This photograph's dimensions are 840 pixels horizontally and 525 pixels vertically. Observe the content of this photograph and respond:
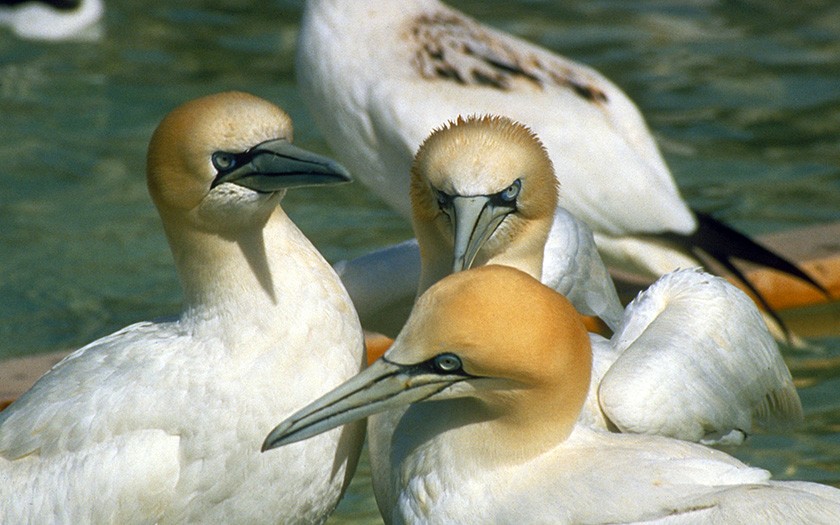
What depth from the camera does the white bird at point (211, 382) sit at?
437 cm

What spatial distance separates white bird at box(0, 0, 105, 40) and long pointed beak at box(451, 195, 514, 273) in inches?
326

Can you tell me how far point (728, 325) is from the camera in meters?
5.03

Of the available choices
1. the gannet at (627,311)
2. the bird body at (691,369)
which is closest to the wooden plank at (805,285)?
the bird body at (691,369)

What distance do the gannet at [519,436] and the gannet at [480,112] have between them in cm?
309

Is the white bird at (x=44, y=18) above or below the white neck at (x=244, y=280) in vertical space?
below

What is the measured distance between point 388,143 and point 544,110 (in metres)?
0.80

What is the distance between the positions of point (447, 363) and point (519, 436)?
35 centimetres

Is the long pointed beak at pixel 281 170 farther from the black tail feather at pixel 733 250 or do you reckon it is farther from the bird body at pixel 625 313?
the black tail feather at pixel 733 250

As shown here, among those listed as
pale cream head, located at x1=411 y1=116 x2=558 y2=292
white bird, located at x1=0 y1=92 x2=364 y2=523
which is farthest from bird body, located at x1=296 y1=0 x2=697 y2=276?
white bird, located at x1=0 y1=92 x2=364 y2=523

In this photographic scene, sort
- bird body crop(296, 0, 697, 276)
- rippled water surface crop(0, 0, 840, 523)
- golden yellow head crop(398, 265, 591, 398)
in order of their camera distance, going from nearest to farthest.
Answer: golden yellow head crop(398, 265, 591, 398) → bird body crop(296, 0, 697, 276) → rippled water surface crop(0, 0, 840, 523)

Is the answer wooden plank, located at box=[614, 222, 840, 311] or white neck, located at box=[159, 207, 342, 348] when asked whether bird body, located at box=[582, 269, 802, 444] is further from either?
wooden plank, located at box=[614, 222, 840, 311]

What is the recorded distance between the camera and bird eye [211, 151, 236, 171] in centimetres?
431

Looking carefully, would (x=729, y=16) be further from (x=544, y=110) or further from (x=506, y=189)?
(x=506, y=189)

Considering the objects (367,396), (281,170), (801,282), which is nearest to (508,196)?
(281,170)
